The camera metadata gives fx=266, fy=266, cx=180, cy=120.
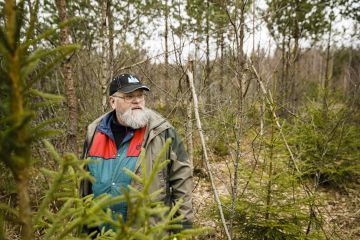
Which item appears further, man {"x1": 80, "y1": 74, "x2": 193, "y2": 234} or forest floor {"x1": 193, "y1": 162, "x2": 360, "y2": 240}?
forest floor {"x1": 193, "y1": 162, "x2": 360, "y2": 240}

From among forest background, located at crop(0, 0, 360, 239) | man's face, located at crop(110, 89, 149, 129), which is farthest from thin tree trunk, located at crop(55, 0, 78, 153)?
man's face, located at crop(110, 89, 149, 129)

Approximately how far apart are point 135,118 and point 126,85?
0.41 m

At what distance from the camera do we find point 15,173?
3.06 ft

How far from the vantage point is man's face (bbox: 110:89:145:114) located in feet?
9.25

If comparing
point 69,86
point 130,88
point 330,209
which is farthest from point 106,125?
point 330,209

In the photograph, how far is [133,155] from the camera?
8.09ft

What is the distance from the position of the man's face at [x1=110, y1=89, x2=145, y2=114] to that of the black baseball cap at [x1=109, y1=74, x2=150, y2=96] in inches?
2.8

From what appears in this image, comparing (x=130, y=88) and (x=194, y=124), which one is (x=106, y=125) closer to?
(x=130, y=88)

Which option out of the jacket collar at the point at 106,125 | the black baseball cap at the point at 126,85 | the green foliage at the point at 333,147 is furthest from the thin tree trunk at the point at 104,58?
the green foliage at the point at 333,147

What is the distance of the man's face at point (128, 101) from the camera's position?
2.82 metres

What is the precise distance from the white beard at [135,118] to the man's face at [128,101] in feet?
0.25

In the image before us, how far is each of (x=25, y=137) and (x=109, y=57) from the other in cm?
380

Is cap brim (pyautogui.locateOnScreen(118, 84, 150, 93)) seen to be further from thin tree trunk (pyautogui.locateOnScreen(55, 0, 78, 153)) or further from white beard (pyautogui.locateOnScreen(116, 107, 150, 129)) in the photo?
thin tree trunk (pyautogui.locateOnScreen(55, 0, 78, 153))

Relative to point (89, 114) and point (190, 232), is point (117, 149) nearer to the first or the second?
point (190, 232)
